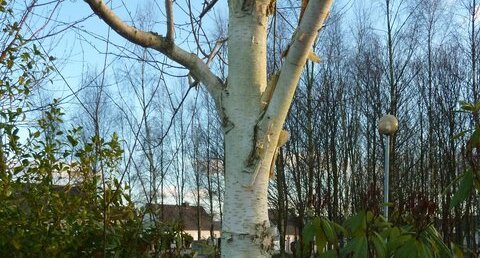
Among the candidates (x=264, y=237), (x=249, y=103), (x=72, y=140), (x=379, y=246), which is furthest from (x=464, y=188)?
(x=72, y=140)

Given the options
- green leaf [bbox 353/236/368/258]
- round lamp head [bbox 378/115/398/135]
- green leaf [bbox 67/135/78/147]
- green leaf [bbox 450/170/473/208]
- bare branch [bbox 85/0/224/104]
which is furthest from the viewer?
round lamp head [bbox 378/115/398/135]

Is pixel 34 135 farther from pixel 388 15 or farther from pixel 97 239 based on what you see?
pixel 388 15

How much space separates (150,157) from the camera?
3.54 metres

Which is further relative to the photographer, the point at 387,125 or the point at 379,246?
the point at 387,125

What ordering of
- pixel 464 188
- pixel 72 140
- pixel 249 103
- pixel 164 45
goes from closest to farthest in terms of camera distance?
pixel 464 188
pixel 249 103
pixel 164 45
pixel 72 140

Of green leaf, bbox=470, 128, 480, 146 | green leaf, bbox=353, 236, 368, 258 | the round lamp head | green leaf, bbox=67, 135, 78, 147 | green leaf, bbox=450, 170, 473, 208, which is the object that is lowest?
green leaf, bbox=353, 236, 368, 258

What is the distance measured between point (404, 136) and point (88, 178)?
71.6 ft

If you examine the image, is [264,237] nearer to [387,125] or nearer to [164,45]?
[164,45]

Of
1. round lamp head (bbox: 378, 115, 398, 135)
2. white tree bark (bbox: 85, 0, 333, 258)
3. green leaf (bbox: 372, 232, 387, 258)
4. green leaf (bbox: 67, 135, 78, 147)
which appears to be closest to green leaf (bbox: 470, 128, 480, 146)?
green leaf (bbox: 372, 232, 387, 258)

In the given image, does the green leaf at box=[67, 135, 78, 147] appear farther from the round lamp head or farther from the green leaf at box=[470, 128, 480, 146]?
the round lamp head

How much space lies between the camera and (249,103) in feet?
8.73

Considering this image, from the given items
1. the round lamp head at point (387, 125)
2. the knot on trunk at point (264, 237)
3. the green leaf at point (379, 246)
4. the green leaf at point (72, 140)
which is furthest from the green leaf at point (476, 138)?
the round lamp head at point (387, 125)

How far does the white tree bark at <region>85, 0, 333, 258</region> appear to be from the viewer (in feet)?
8.21

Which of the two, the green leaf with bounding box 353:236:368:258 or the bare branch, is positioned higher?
the bare branch
